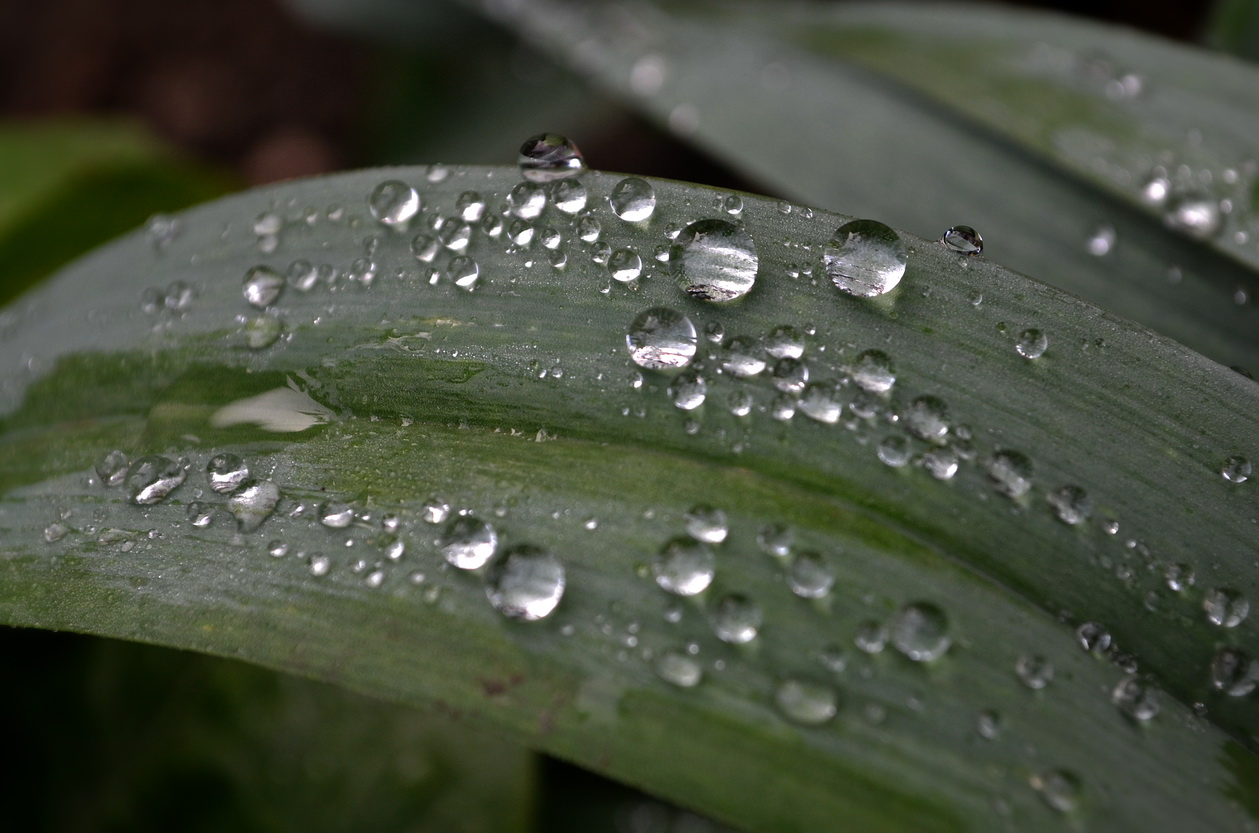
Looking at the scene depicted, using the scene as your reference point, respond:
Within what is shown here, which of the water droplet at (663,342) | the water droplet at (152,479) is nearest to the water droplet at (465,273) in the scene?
the water droplet at (663,342)

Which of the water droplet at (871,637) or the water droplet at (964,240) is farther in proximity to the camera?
the water droplet at (964,240)

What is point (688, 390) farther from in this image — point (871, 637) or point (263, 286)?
point (263, 286)

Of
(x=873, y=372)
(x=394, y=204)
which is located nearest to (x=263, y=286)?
(x=394, y=204)

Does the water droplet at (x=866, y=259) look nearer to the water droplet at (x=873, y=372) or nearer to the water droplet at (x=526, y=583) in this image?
the water droplet at (x=873, y=372)

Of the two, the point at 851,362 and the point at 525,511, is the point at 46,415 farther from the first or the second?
the point at 851,362

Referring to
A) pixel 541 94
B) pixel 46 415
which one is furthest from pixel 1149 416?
pixel 541 94

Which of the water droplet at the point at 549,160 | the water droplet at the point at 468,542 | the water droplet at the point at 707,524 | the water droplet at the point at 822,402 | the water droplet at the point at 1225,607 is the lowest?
the water droplet at the point at 468,542

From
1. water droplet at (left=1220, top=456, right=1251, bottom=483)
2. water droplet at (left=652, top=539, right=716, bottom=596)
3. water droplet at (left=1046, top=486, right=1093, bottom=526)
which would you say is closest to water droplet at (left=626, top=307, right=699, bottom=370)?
water droplet at (left=652, top=539, right=716, bottom=596)
